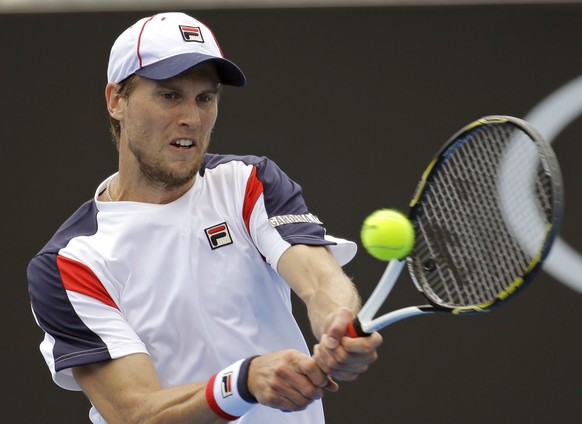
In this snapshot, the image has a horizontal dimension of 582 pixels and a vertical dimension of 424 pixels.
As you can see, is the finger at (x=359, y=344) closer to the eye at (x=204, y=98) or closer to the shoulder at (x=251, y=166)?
the shoulder at (x=251, y=166)

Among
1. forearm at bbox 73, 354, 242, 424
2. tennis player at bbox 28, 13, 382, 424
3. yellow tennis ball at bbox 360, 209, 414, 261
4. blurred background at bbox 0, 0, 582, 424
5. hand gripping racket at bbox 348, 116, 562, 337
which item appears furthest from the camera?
blurred background at bbox 0, 0, 582, 424

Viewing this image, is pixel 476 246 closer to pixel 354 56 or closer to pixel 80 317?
pixel 80 317

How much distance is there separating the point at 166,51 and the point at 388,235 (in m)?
0.97

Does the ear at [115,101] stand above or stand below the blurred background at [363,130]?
above

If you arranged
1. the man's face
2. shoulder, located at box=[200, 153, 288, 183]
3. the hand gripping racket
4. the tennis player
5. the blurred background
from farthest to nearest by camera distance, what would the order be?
the blurred background, shoulder, located at box=[200, 153, 288, 183], the man's face, the tennis player, the hand gripping racket

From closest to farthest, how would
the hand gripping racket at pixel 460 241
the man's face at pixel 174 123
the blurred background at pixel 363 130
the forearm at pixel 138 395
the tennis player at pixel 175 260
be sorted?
the hand gripping racket at pixel 460 241 < the forearm at pixel 138 395 < the tennis player at pixel 175 260 < the man's face at pixel 174 123 < the blurred background at pixel 363 130

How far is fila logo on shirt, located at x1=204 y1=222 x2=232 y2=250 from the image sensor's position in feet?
10.9

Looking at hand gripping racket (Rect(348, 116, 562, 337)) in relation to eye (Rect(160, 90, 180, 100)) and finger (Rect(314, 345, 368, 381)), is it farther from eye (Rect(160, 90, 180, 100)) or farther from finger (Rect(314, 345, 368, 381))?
eye (Rect(160, 90, 180, 100))

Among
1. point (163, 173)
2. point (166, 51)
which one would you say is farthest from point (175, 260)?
point (166, 51)

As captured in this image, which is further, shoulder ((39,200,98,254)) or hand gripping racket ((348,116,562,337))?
shoulder ((39,200,98,254))

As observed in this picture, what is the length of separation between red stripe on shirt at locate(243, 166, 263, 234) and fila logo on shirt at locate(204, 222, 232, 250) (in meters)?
0.07

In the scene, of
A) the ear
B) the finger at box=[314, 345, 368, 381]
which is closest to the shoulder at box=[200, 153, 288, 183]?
the ear

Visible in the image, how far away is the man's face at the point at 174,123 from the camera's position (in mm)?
3318

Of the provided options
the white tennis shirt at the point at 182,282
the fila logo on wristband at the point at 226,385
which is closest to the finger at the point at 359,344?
the fila logo on wristband at the point at 226,385
